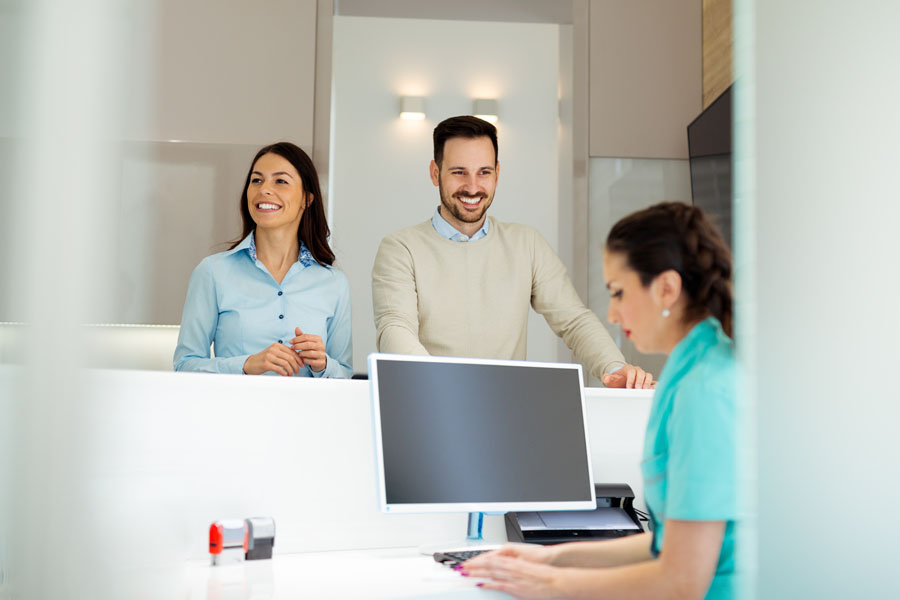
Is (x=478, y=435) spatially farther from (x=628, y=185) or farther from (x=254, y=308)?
(x=628, y=185)

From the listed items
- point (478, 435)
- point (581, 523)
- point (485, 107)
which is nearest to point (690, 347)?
point (478, 435)

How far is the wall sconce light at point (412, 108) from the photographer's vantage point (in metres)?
4.94

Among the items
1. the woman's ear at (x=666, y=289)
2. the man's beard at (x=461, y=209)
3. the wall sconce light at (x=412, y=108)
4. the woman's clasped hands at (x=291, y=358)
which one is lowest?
the woman's clasped hands at (x=291, y=358)

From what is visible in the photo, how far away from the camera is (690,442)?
1.02 metres

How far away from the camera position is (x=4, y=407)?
18.8 inches

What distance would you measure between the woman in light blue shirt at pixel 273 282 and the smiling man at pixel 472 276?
0.62 ft

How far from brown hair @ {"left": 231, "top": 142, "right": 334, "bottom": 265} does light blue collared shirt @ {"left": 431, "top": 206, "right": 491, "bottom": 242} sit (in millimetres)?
377

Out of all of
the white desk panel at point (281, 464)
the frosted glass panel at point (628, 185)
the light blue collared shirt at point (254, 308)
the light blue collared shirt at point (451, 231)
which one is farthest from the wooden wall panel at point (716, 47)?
the white desk panel at point (281, 464)

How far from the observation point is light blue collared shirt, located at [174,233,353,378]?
2.10 m

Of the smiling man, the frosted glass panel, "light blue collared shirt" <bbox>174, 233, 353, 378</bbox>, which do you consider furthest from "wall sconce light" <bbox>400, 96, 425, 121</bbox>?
"light blue collared shirt" <bbox>174, 233, 353, 378</bbox>

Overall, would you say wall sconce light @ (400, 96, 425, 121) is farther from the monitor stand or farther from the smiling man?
the monitor stand

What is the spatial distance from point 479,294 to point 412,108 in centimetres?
271

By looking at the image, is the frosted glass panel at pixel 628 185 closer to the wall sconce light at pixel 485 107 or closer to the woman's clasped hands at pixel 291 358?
the wall sconce light at pixel 485 107

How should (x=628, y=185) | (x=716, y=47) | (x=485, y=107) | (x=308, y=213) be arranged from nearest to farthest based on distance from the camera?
(x=308, y=213)
(x=716, y=47)
(x=628, y=185)
(x=485, y=107)
